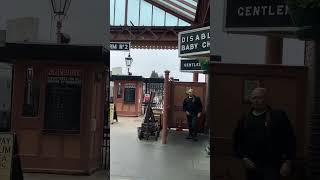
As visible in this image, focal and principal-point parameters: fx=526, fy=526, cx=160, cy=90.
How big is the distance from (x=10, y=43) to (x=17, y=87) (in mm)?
224

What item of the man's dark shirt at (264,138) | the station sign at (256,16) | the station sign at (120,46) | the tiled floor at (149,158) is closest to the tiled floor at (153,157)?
the tiled floor at (149,158)

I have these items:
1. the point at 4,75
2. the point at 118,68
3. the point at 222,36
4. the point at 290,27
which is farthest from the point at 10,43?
the point at 290,27

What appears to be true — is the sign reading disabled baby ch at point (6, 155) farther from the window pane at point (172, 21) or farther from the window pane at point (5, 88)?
the window pane at point (172, 21)

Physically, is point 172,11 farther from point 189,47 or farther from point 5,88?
point 5,88

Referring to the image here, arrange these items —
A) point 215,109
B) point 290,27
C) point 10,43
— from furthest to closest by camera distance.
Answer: point 10,43
point 215,109
point 290,27

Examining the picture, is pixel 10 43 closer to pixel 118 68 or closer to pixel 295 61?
pixel 118 68

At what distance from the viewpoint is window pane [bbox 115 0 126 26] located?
95.6 inches

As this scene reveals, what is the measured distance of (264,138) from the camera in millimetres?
2117

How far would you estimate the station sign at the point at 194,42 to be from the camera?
2.46 m

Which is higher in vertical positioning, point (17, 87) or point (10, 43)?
point (10, 43)

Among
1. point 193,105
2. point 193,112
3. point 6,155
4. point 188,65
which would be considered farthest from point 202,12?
point 193,105

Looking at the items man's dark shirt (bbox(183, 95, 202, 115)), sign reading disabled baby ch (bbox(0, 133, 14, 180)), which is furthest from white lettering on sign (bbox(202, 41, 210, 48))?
man's dark shirt (bbox(183, 95, 202, 115))

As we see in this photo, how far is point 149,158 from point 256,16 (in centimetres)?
151

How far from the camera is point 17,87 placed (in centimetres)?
246
